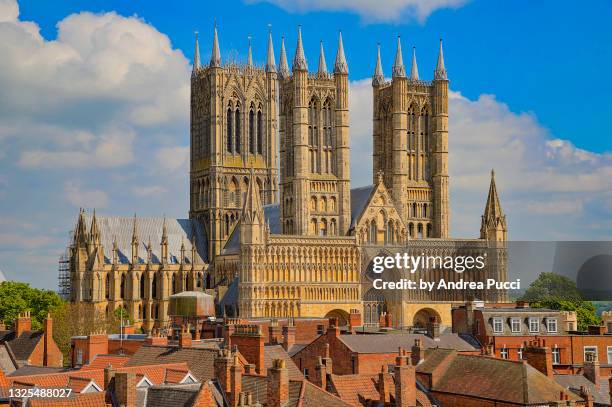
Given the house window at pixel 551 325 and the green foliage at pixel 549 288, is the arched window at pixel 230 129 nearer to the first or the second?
the green foliage at pixel 549 288

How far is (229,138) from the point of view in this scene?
147250 mm

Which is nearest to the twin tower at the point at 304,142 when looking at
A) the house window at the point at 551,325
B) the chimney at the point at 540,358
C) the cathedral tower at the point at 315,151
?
the cathedral tower at the point at 315,151

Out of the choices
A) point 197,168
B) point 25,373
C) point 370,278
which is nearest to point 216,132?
point 197,168

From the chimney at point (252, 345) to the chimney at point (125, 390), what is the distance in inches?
412

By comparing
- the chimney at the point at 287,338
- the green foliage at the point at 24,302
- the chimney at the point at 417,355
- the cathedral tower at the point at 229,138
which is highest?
the cathedral tower at the point at 229,138

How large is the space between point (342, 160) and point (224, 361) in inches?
3300

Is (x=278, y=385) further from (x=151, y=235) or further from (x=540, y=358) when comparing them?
(x=151, y=235)

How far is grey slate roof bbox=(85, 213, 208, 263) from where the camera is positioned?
14012 centimetres

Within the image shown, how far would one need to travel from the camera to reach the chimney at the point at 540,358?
179 ft

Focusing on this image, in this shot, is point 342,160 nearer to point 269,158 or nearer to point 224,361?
point 269,158

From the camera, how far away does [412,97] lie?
13675 cm

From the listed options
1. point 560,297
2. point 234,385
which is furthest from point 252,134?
point 234,385

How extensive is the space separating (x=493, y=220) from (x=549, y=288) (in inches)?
646

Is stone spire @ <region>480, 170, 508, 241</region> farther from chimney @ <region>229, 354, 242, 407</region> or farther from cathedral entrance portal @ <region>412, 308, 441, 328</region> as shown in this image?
chimney @ <region>229, 354, 242, 407</region>
